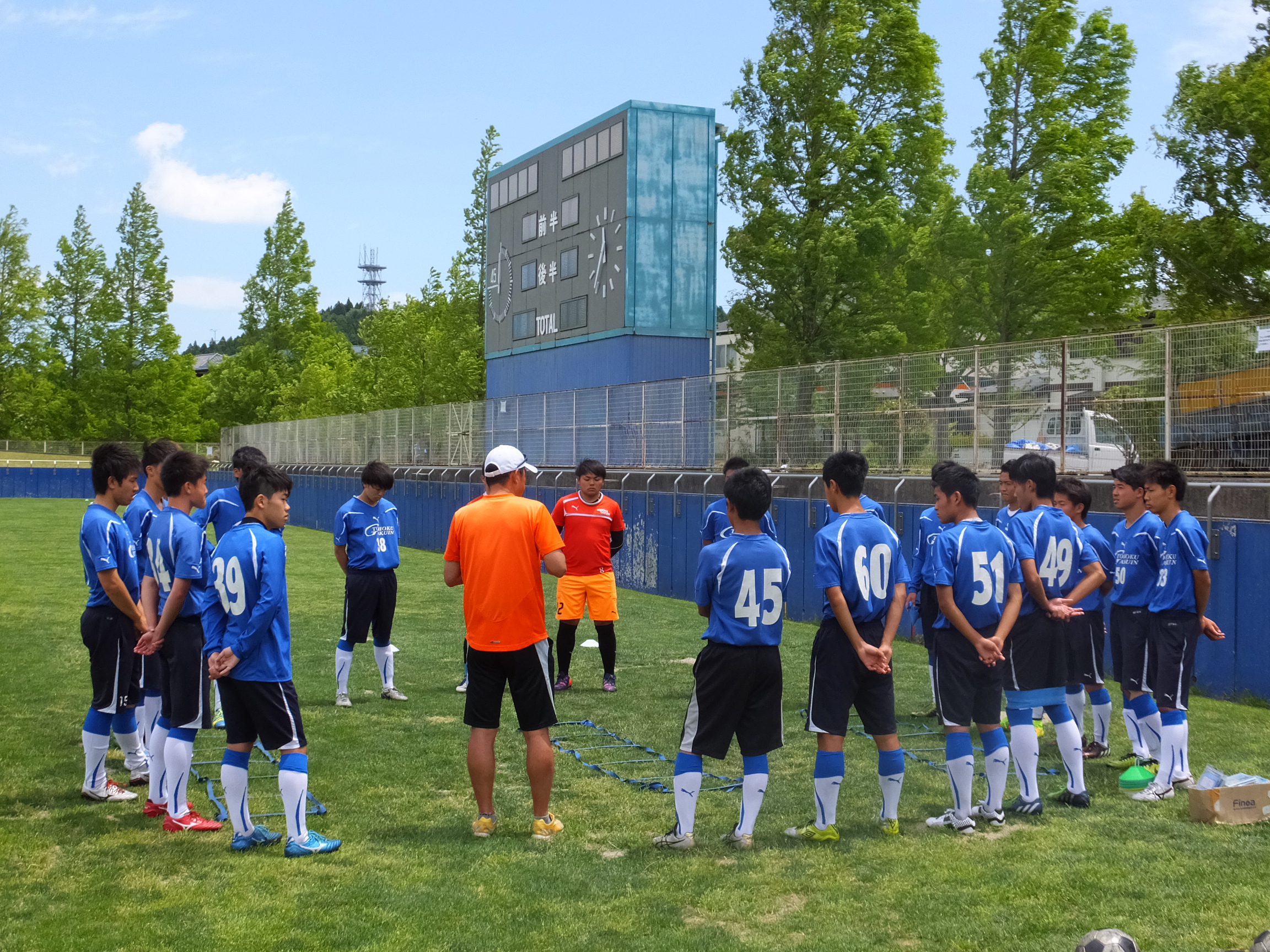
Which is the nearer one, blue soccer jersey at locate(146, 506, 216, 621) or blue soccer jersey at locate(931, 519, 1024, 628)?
blue soccer jersey at locate(146, 506, 216, 621)

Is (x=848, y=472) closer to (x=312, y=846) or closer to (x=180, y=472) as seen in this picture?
(x=312, y=846)

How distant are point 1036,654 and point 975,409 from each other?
321 inches

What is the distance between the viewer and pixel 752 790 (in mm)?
6117

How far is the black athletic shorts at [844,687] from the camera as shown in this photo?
20.3 feet

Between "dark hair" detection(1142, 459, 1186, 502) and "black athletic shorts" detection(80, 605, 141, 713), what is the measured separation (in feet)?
21.0

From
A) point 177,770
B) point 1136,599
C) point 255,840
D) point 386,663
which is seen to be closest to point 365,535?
point 386,663

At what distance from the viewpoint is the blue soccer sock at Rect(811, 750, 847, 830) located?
20.4 ft

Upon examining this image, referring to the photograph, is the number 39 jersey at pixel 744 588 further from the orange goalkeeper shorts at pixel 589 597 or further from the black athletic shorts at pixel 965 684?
the orange goalkeeper shorts at pixel 589 597

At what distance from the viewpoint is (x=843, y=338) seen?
29.8 meters

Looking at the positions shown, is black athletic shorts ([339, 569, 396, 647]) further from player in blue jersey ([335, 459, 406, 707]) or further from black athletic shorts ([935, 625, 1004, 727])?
black athletic shorts ([935, 625, 1004, 727])

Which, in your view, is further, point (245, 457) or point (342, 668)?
point (342, 668)


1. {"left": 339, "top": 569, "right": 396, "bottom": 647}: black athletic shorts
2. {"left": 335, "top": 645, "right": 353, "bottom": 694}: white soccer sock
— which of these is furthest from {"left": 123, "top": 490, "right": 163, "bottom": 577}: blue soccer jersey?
{"left": 335, "top": 645, "right": 353, "bottom": 694}: white soccer sock

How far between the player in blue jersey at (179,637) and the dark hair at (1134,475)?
5.61 metres

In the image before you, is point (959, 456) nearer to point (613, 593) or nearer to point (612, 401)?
point (613, 593)
